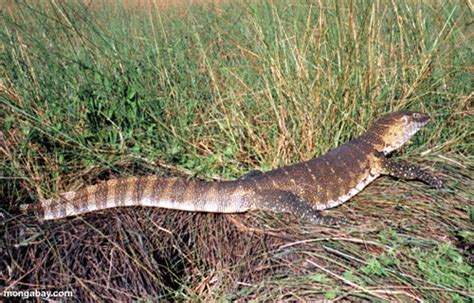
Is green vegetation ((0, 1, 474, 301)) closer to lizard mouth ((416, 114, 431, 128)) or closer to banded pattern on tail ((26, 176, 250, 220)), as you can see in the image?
banded pattern on tail ((26, 176, 250, 220))

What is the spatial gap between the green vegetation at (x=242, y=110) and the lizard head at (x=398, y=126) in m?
0.28

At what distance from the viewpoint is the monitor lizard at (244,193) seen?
427cm

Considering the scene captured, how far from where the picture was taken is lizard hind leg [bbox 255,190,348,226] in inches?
165

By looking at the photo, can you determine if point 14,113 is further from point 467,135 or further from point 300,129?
point 467,135

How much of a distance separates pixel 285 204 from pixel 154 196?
3.37 ft

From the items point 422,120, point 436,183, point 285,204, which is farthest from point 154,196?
point 422,120

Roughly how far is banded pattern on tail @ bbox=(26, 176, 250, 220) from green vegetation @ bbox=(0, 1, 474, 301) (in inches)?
6.0

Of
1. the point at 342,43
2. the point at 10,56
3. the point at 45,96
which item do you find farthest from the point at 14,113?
the point at 342,43

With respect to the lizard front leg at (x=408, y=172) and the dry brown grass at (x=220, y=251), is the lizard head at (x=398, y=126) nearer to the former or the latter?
the lizard front leg at (x=408, y=172)

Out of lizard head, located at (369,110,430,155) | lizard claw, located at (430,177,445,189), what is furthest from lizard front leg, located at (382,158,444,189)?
lizard head, located at (369,110,430,155)

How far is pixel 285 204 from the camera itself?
425cm

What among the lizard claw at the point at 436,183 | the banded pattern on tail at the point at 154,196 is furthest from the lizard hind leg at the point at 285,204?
the lizard claw at the point at 436,183

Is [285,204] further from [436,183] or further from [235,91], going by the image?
[235,91]

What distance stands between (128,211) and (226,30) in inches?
102
